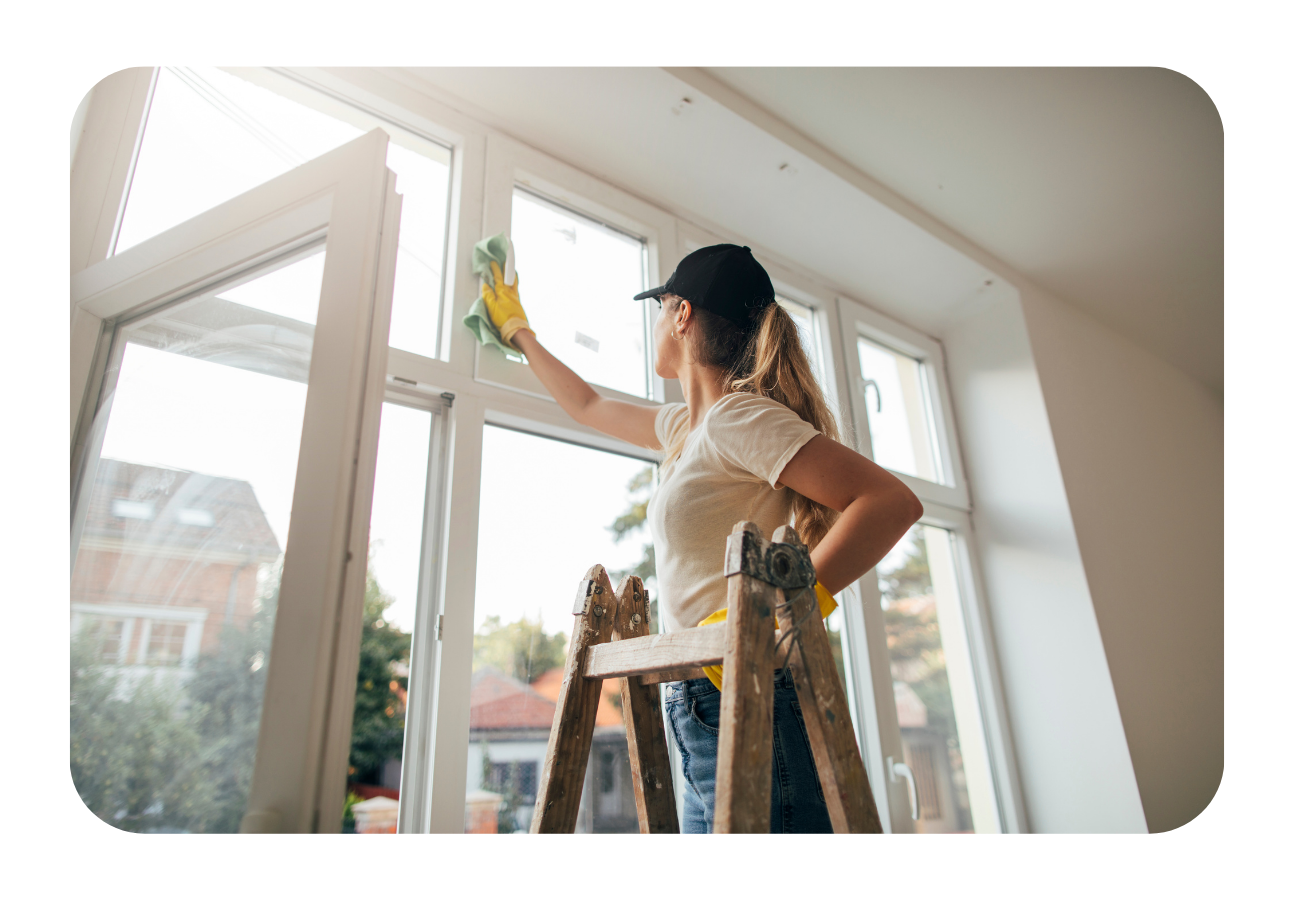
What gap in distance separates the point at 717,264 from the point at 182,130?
106cm

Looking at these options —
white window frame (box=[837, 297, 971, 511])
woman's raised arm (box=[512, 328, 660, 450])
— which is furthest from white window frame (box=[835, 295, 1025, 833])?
woman's raised arm (box=[512, 328, 660, 450])

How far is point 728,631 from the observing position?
0.76 meters

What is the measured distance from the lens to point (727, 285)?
125cm

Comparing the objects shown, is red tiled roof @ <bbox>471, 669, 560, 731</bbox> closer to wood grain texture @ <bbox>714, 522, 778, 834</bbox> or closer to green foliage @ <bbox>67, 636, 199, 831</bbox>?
green foliage @ <bbox>67, 636, 199, 831</bbox>

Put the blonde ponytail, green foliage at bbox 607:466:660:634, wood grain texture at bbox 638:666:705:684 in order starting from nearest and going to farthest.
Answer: wood grain texture at bbox 638:666:705:684, the blonde ponytail, green foliage at bbox 607:466:660:634

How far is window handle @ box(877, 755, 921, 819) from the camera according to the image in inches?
82.7

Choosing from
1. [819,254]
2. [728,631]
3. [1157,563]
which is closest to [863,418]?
[819,254]

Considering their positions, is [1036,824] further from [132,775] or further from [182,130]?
[182,130]

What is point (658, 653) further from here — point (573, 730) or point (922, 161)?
point (922, 161)

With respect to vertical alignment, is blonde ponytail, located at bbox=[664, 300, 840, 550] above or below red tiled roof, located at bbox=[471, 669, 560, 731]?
above

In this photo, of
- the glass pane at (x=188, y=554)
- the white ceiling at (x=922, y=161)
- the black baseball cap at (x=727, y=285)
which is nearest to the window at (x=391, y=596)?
the glass pane at (x=188, y=554)

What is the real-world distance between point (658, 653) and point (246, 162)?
127cm

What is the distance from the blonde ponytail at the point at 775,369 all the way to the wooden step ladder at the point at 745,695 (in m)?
0.27

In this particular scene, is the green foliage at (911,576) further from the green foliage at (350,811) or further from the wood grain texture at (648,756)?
the green foliage at (350,811)
